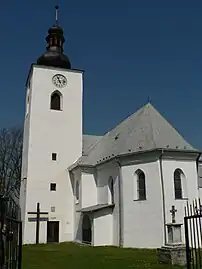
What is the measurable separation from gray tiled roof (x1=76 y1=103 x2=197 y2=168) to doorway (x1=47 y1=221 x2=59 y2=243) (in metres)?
5.76

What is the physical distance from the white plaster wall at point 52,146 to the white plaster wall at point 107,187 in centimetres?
382

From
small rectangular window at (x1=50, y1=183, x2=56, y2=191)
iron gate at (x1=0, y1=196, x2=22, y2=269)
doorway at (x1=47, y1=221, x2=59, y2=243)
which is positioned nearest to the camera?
iron gate at (x1=0, y1=196, x2=22, y2=269)

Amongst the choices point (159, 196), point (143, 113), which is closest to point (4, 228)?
point (159, 196)

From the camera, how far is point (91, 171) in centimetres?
2791

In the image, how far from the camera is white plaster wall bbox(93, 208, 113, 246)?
2366 cm

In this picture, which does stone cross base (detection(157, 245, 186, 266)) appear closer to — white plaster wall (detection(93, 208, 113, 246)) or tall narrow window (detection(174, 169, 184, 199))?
tall narrow window (detection(174, 169, 184, 199))

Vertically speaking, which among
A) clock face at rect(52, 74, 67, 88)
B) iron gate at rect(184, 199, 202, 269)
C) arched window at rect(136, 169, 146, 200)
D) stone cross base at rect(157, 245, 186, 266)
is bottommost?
stone cross base at rect(157, 245, 186, 266)

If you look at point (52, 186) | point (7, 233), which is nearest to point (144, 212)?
point (52, 186)

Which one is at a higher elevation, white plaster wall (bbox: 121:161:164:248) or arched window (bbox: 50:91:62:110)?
arched window (bbox: 50:91:62:110)

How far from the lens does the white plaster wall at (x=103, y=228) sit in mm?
23656

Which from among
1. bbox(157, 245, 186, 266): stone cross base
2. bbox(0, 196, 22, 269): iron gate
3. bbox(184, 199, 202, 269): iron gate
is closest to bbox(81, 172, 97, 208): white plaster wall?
bbox(157, 245, 186, 266): stone cross base

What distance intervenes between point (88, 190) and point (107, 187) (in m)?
2.43

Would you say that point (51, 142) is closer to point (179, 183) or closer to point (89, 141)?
point (89, 141)

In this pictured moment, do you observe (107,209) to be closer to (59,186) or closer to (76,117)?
(59,186)
